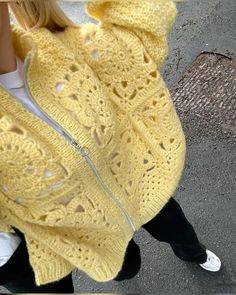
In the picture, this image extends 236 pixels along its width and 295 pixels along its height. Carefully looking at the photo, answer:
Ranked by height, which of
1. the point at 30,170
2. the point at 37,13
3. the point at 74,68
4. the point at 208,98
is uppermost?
the point at 37,13

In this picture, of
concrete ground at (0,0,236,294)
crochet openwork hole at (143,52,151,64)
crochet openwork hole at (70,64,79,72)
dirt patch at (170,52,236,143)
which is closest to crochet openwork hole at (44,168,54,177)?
crochet openwork hole at (70,64,79,72)

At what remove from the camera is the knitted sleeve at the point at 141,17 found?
1.09m

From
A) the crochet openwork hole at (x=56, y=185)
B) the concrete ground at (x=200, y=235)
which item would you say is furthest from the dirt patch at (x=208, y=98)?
the crochet openwork hole at (x=56, y=185)

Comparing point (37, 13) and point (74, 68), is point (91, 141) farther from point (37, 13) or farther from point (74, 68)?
point (37, 13)

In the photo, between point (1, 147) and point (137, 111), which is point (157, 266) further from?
point (1, 147)

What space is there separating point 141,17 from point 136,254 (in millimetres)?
691

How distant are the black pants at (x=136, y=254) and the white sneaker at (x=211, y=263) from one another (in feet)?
0.09

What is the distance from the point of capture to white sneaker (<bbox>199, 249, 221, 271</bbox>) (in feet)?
5.63

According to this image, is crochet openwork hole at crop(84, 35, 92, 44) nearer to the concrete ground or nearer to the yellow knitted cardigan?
the yellow knitted cardigan

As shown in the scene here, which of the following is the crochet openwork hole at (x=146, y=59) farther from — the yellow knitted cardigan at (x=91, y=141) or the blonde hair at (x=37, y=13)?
the blonde hair at (x=37, y=13)

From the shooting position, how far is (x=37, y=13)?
3.38 ft

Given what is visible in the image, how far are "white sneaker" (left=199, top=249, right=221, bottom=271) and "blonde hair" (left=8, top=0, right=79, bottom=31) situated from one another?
1048 millimetres

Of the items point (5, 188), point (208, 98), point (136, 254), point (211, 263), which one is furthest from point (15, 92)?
point (208, 98)

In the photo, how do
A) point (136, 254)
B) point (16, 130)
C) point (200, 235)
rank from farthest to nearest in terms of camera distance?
point (200, 235) → point (136, 254) → point (16, 130)
